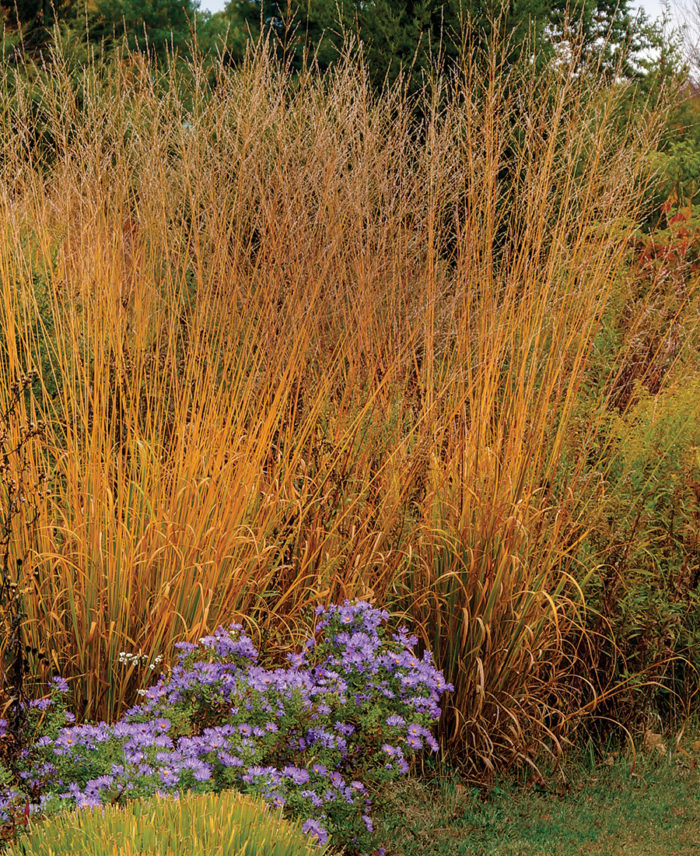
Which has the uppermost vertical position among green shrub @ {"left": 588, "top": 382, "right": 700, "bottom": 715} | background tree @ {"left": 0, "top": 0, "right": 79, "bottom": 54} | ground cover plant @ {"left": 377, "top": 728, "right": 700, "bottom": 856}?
background tree @ {"left": 0, "top": 0, "right": 79, "bottom": 54}

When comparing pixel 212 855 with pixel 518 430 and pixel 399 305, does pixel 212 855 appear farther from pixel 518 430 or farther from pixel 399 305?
pixel 399 305

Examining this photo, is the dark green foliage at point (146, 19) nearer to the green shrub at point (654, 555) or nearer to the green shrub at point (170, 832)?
the green shrub at point (654, 555)

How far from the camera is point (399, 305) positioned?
4238 millimetres

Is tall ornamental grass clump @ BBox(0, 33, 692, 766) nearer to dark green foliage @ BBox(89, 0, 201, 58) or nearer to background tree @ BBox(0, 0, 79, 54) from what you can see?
background tree @ BBox(0, 0, 79, 54)

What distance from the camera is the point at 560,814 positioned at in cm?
323

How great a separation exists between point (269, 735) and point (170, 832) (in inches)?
30.6

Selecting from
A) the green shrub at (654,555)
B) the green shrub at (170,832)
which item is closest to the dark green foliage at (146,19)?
the green shrub at (654,555)

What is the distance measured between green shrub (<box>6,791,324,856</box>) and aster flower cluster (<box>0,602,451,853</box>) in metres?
0.25

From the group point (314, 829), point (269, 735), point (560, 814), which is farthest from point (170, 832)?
A: point (560, 814)

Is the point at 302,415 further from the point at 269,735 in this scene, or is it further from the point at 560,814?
the point at 560,814

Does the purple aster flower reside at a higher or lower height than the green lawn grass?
higher

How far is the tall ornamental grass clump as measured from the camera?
124 inches

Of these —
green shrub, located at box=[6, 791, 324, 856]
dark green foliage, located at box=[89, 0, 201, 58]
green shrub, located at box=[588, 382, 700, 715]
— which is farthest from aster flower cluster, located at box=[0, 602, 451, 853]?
dark green foliage, located at box=[89, 0, 201, 58]

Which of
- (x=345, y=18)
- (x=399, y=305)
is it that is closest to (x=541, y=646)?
(x=399, y=305)
